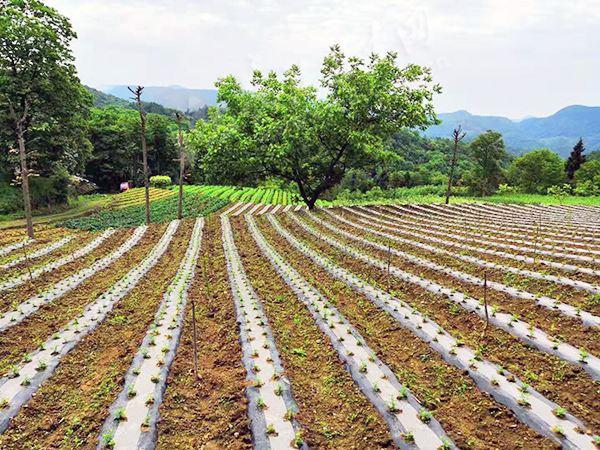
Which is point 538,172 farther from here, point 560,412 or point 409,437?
point 409,437

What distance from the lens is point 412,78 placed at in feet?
57.1

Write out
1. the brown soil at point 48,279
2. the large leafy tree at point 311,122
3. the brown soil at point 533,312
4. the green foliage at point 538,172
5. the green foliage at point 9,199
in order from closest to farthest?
the brown soil at point 533,312, the brown soil at point 48,279, the large leafy tree at point 311,122, the green foliage at point 9,199, the green foliage at point 538,172

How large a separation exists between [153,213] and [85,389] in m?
30.6

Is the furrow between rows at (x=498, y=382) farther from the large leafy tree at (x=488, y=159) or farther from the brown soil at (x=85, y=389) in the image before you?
the large leafy tree at (x=488, y=159)

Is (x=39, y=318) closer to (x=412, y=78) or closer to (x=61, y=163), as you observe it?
(x=412, y=78)

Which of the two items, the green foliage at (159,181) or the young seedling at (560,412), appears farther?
the green foliage at (159,181)

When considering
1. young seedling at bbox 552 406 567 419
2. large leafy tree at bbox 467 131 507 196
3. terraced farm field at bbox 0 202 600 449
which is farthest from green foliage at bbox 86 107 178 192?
young seedling at bbox 552 406 567 419

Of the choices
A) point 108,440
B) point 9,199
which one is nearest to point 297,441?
point 108,440

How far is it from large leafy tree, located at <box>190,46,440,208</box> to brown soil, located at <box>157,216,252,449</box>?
1133cm

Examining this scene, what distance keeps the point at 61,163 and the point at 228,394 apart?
30201mm

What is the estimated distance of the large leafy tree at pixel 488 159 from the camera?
4874 centimetres

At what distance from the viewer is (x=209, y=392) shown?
14.1 feet

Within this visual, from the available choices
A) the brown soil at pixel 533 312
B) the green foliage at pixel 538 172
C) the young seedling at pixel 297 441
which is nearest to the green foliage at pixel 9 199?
the brown soil at pixel 533 312

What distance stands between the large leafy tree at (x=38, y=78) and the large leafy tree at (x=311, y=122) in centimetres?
1212
